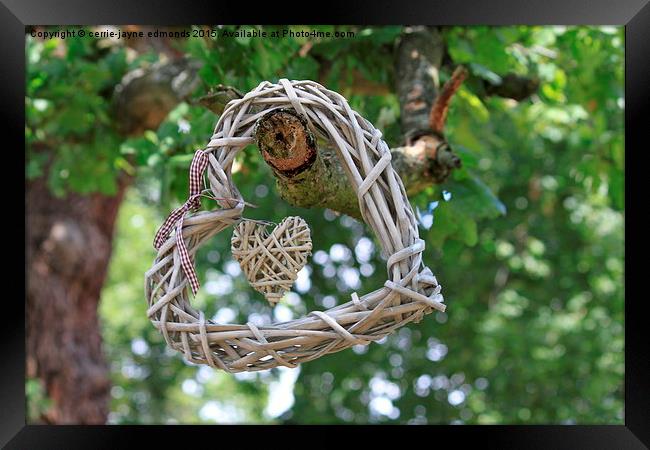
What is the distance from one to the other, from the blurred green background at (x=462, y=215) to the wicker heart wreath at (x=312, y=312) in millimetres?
1134

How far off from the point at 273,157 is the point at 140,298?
36.9 feet

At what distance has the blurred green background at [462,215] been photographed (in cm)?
364

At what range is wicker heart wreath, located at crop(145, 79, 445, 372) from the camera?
6.21 feet

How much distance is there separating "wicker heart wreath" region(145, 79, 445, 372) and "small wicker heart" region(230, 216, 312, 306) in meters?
0.06

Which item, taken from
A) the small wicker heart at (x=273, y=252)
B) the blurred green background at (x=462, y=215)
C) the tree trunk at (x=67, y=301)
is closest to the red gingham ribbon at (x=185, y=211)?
the small wicker heart at (x=273, y=252)

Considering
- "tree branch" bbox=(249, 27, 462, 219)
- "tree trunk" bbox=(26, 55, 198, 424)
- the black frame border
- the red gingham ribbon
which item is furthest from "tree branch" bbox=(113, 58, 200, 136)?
the red gingham ribbon

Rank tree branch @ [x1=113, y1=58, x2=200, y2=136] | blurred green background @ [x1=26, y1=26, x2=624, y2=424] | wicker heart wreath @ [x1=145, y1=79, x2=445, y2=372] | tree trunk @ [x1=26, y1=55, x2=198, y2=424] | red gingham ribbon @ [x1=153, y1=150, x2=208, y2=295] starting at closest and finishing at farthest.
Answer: wicker heart wreath @ [x1=145, y1=79, x2=445, y2=372] < red gingham ribbon @ [x1=153, y1=150, x2=208, y2=295] < blurred green background @ [x1=26, y1=26, x2=624, y2=424] < tree branch @ [x1=113, y1=58, x2=200, y2=136] < tree trunk @ [x1=26, y1=55, x2=198, y2=424]

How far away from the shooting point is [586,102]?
5.46 metres

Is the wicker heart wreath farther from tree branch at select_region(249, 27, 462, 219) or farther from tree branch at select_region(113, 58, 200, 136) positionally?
tree branch at select_region(113, 58, 200, 136)

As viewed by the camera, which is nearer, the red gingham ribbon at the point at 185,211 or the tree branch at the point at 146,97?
the red gingham ribbon at the point at 185,211

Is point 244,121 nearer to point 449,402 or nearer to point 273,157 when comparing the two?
point 273,157

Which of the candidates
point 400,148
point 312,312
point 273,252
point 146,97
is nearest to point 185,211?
point 273,252
